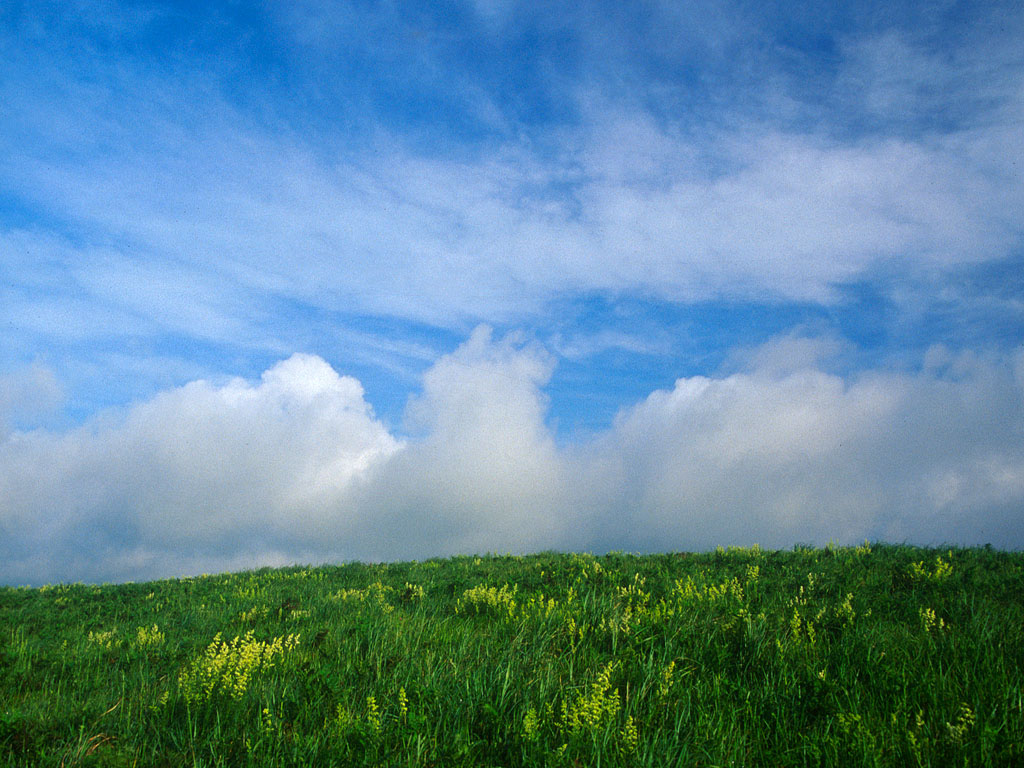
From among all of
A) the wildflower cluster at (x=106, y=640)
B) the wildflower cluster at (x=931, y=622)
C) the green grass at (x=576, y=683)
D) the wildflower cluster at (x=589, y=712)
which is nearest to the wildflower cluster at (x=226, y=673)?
the green grass at (x=576, y=683)

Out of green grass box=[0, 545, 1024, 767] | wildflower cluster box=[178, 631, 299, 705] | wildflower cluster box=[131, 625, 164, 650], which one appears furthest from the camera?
wildflower cluster box=[131, 625, 164, 650]

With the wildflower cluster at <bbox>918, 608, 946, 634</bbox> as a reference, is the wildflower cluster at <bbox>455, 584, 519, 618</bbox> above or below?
below

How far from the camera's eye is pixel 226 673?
5.63 meters

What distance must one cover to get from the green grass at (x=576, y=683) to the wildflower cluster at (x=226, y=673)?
28 millimetres

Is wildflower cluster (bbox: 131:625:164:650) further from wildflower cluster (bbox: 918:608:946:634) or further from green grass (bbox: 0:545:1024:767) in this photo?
wildflower cluster (bbox: 918:608:946:634)

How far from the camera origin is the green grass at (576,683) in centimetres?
415

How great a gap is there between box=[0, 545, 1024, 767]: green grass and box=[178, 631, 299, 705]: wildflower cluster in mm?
28

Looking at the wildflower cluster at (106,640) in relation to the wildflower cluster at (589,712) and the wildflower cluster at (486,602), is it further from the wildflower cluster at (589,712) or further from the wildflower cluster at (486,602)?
the wildflower cluster at (589,712)

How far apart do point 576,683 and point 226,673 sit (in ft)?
11.2

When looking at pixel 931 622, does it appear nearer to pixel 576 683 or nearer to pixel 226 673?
pixel 576 683

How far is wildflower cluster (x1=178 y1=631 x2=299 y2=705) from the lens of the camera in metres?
5.20

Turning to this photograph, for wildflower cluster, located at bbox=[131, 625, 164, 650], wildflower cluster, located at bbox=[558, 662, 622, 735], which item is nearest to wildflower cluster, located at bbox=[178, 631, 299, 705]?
wildflower cluster, located at bbox=[558, 662, 622, 735]

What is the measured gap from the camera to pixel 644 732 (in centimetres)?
431

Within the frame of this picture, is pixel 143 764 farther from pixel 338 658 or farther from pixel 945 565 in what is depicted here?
pixel 945 565
